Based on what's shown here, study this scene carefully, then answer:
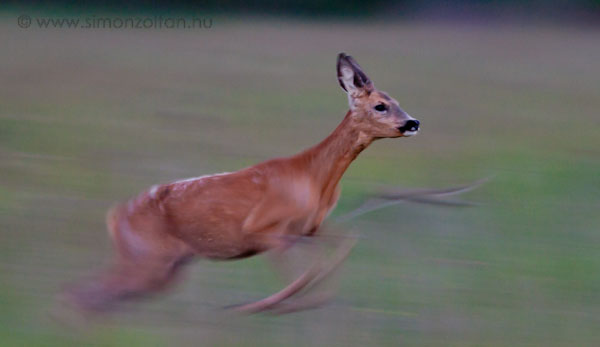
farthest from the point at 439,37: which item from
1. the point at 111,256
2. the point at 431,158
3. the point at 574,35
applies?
the point at 111,256

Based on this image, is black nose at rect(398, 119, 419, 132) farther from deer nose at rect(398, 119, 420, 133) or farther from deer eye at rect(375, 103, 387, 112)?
deer eye at rect(375, 103, 387, 112)

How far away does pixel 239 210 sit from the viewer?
6719 millimetres

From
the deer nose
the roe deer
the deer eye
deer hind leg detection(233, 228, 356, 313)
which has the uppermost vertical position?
the deer eye

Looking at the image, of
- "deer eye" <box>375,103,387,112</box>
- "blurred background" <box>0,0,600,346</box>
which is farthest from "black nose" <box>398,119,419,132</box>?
"blurred background" <box>0,0,600,346</box>

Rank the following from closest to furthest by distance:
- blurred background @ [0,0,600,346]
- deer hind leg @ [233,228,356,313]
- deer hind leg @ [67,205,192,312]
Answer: deer hind leg @ [233,228,356,313] → blurred background @ [0,0,600,346] → deer hind leg @ [67,205,192,312]

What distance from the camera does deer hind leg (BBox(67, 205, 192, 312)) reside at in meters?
6.77

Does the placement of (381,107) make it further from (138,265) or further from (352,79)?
(138,265)

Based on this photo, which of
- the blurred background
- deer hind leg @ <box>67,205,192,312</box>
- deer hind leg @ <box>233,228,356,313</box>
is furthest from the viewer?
deer hind leg @ <box>67,205,192,312</box>

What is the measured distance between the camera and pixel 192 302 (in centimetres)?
684

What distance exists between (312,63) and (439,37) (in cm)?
495

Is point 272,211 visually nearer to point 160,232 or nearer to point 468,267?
point 160,232

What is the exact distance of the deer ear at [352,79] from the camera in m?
6.80

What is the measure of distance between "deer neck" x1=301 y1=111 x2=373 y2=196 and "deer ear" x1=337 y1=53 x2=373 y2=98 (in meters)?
Answer: 0.14

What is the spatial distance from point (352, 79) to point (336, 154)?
0.46 meters
